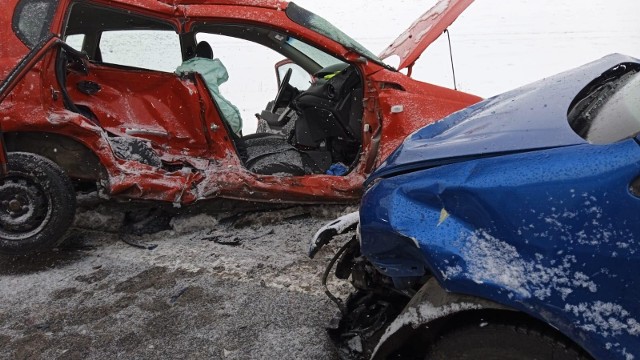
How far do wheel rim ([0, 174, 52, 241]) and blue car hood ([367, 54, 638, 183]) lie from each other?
252 cm

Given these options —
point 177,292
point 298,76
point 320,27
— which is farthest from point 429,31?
point 177,292

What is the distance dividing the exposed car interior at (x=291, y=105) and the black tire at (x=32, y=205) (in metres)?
0.50

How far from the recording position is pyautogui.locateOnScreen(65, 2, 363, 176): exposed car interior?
386cm

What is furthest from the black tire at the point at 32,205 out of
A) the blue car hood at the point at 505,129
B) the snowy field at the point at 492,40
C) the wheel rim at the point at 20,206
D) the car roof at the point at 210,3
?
the snowy field at the point at 492,40

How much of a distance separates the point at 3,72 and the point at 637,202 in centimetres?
350

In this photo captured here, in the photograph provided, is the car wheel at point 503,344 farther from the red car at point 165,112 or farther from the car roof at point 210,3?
the car roof at point 210,3

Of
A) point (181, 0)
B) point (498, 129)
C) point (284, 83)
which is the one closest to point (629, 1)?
point (284, 83)

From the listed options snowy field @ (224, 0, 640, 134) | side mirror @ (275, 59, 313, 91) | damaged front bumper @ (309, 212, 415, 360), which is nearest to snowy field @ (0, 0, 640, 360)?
damaged front bumper @ (309, 212, 415, 360)

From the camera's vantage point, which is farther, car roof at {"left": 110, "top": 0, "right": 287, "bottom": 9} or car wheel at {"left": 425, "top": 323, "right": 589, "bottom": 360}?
car roof at {"left": 110, "top": 0, "right": 287, "bottom": 9}

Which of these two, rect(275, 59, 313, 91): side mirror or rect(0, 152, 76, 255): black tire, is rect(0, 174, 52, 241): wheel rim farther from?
rect(275, 59, 313, 91): side mirror

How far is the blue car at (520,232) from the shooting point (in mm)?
1247

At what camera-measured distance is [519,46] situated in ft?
39.1

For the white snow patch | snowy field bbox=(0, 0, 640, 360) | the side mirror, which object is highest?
the side mirror

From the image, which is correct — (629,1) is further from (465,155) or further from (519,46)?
(465,155)
